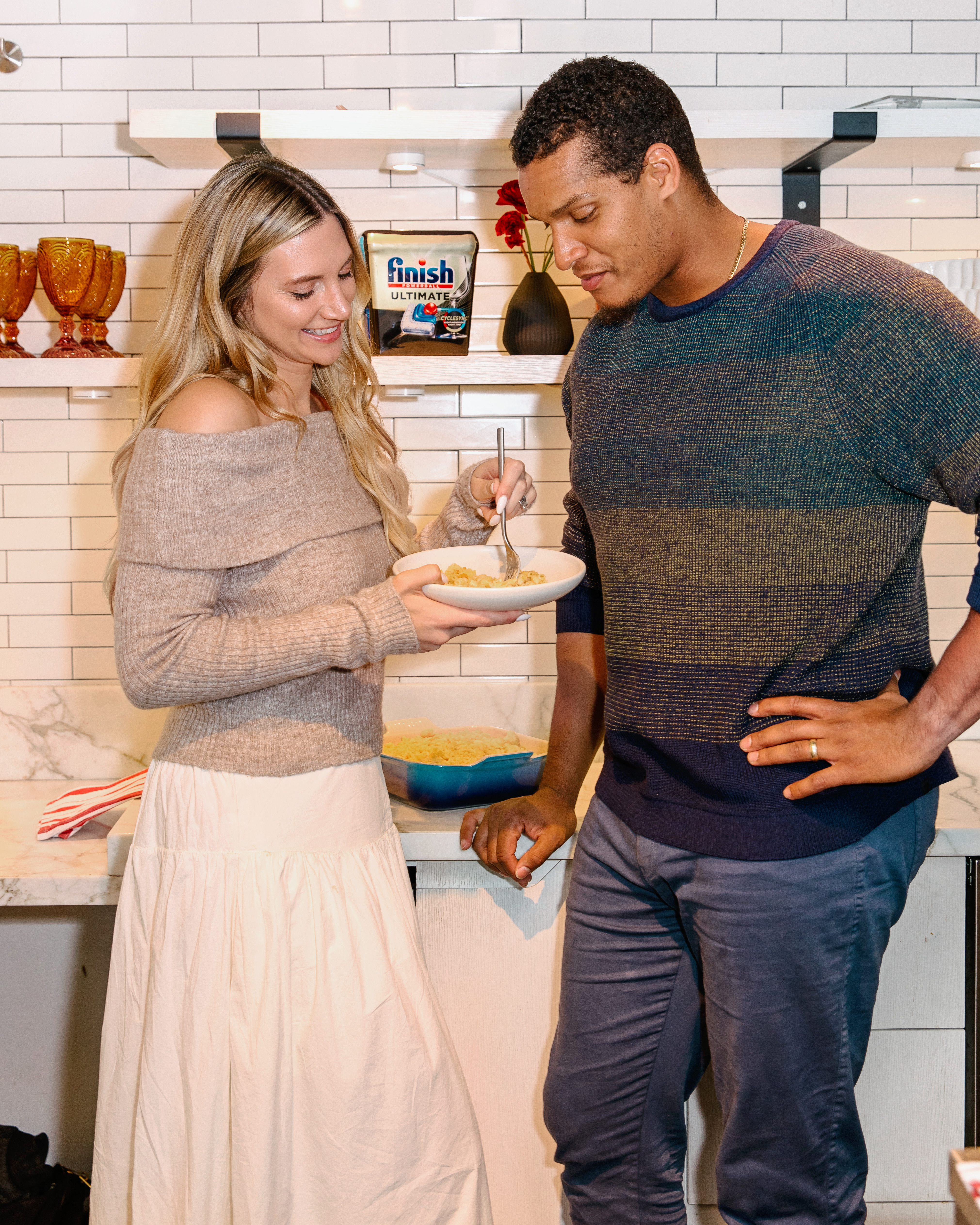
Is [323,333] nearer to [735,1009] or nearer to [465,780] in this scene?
[465,780]

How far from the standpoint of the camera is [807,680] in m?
1.26

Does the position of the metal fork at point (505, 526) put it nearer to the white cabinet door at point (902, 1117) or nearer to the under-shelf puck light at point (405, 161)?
the under-shelf puck light at point (405, 161)

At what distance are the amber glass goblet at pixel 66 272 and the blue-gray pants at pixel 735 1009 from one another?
1.33 metres

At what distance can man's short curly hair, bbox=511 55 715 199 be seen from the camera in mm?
1269

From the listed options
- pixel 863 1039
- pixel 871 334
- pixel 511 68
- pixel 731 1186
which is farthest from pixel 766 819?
pixel 511 68

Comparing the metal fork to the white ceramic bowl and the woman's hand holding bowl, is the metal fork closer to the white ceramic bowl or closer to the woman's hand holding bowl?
the white ceramic bowl

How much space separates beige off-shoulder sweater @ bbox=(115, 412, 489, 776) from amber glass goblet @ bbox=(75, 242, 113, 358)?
2.48ft

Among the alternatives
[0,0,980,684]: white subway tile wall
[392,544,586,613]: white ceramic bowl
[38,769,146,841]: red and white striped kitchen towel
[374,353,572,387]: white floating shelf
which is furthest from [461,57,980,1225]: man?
[38,769,146,841]: red and white striped kitchen towel

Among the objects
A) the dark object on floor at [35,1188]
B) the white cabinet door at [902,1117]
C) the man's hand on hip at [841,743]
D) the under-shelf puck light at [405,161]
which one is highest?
the under-shelf puck light at [405,161]

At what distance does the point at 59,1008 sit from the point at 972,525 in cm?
219

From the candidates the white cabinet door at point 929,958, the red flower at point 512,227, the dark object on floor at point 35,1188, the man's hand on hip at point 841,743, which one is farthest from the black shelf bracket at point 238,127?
the dark object on floor at point 35,1188

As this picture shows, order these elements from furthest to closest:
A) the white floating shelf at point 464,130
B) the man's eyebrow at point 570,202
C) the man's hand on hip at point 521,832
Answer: the white floating shelf at point 464,130 < the man's hand on hip at point 521,832 < the man's eyebrow at point 570,202

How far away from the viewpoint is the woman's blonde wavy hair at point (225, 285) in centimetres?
136

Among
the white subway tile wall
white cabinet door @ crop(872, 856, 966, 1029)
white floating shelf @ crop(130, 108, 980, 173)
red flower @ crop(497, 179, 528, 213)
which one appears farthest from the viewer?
the white subway tile wall
